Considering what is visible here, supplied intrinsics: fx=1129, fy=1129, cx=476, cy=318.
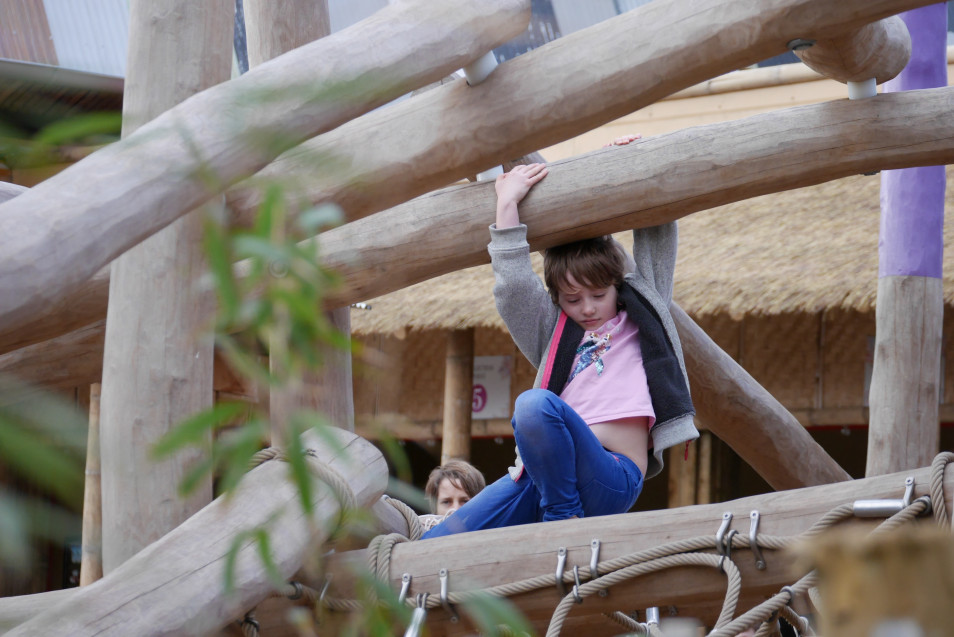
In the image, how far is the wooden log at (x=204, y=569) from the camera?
1.60 m

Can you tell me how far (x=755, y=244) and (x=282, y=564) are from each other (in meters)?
5.03

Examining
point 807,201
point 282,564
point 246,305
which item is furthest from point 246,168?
point 807,201

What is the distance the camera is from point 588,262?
2.37 meters

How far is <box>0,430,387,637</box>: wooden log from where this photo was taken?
1.60 meters

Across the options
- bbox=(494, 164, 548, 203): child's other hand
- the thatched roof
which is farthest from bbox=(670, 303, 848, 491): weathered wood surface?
the thatched roof

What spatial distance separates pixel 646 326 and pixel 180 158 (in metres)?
1.36

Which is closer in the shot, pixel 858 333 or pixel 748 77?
pixel 858 333

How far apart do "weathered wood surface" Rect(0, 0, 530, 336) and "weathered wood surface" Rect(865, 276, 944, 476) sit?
7.38 ft

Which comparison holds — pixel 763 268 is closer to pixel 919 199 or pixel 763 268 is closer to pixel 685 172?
pixel 919 199

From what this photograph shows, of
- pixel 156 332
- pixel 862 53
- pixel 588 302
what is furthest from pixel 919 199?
pixel 156 332

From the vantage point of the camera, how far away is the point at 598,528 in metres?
1.99

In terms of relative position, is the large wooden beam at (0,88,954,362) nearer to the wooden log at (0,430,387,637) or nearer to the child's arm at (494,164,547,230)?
the child's arm at (494,164,547,230)

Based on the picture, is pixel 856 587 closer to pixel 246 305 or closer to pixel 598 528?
pixel 246 305

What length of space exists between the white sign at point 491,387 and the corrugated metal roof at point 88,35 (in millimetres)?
3058
